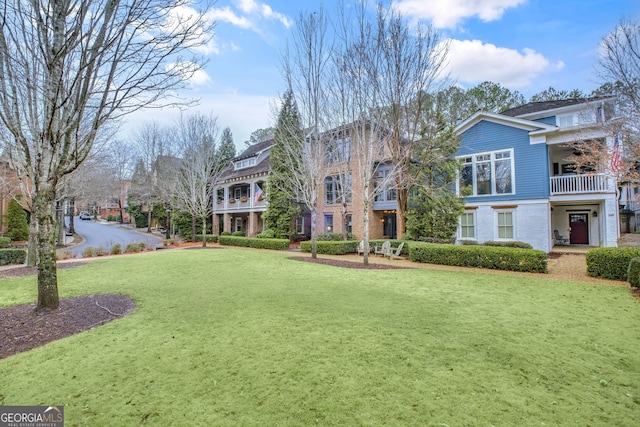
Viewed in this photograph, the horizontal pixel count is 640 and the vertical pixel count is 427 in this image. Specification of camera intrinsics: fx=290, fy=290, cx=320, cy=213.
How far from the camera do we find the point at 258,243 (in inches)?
815

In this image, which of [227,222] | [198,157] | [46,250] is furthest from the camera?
[227,222]

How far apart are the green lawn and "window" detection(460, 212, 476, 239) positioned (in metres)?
11.0

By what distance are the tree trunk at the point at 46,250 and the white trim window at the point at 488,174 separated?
1657 centimetres

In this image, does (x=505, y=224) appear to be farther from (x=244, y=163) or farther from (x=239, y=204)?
(x=244, y=163)

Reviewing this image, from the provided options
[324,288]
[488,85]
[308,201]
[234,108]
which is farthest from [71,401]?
[488,85]

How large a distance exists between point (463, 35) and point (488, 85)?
1785 cm

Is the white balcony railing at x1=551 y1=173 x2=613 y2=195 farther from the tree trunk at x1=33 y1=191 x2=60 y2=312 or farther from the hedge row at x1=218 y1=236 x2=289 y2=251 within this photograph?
the tree trunk at x1=33 y1=191 x2=60 y2=312

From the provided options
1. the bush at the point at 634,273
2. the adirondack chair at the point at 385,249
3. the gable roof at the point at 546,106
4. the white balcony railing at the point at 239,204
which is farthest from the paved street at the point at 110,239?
the gable roof at the point at 546,106

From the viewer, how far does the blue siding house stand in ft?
47.9

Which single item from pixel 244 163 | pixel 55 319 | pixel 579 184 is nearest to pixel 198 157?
pixel 244 163

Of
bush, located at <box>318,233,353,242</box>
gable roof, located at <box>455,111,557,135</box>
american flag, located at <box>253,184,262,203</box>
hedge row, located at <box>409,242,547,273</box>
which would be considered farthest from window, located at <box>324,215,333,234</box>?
gable roof, located at <box>455,111,557,135</box>

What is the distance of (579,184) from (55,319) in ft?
68.9

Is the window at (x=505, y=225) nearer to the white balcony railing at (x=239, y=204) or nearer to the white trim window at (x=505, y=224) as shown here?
the white trim window at (x=505, y=224)

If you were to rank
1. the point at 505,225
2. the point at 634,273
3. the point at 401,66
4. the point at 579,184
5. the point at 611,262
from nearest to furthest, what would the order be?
the point at 634,273 < the point at 611,262 < the point at 401,66 < the point at 579,184 < the point at 505,225
